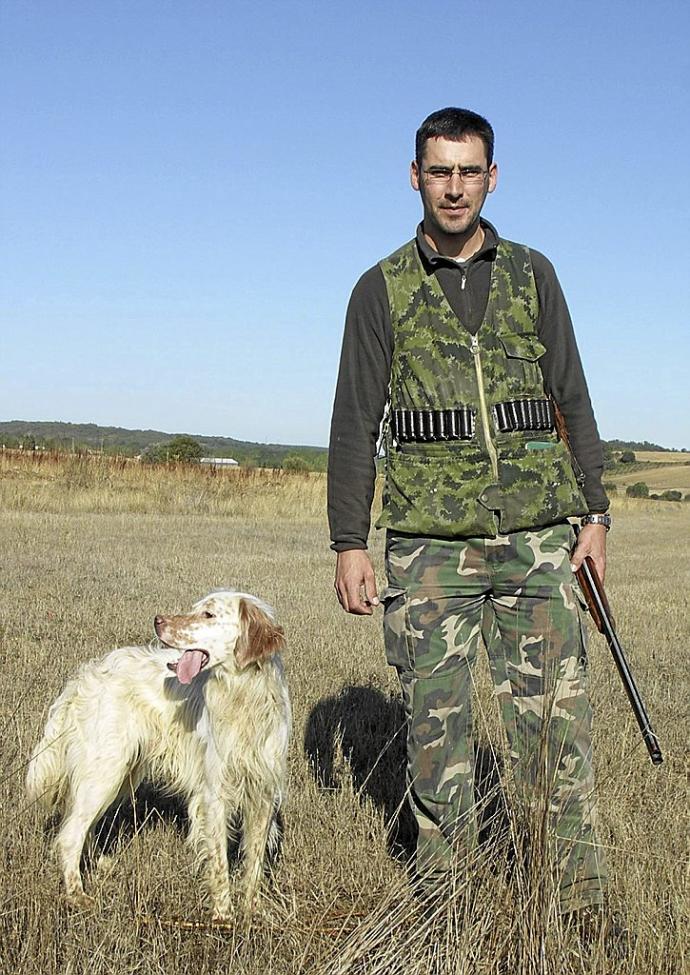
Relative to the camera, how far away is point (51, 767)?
14.5 ft

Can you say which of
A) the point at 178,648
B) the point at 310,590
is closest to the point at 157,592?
the point at 310,590

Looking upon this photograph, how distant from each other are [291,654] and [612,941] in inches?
197

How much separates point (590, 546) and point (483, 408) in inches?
26.5

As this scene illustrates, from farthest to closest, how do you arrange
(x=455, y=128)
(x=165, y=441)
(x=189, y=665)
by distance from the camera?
(x=165, y=441), (x=189, y=665), (x=455, y=128)

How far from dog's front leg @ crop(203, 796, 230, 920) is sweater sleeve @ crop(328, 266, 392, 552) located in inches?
48.4

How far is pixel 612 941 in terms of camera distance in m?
3.32

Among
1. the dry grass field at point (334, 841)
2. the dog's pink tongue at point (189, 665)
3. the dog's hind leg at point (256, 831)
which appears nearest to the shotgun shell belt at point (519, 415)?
the dry grass field at point (334, 841)

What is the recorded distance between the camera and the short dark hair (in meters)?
3.60

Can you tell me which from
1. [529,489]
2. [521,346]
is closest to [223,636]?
[529,489]

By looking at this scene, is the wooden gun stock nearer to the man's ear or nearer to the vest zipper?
the vest zipper

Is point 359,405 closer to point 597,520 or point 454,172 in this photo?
point 454,172

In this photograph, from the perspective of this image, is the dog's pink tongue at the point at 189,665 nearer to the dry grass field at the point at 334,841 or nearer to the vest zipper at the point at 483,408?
the dry grass field at the point at 334,841

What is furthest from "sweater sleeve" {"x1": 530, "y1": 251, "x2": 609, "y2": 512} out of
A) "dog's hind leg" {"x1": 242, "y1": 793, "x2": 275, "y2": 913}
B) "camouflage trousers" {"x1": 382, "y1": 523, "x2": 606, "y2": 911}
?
"dog's hind leg" {"x1": 242, "y1": 793, "x2": 275, "y2": 913}

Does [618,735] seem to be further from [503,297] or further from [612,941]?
[503,297]
